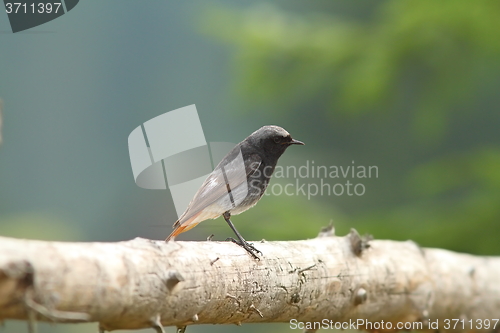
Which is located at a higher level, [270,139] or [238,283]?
[270,139]

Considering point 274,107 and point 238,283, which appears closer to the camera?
point 238,283

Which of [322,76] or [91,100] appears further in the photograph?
[91,100]

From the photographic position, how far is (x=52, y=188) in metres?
6.53

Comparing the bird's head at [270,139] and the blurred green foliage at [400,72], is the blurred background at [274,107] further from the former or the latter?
the bird's head at [270,139]

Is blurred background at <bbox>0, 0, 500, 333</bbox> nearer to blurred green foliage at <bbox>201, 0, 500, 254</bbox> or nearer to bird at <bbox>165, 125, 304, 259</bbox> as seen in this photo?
blurred green foliage at <bbox>201, 0, 500, 254</bbox>

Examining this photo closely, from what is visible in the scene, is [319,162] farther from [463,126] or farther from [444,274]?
[444,274]

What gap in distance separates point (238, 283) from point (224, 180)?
0.99m

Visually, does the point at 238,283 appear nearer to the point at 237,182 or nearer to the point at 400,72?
the point at 237,182

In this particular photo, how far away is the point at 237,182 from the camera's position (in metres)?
3.29

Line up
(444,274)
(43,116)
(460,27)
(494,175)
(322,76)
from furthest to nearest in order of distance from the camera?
1. (43,116)
2. (322,76)
3. (460,27)
4. (494,175)
5. (444,274)

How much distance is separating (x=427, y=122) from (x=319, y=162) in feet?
6.80

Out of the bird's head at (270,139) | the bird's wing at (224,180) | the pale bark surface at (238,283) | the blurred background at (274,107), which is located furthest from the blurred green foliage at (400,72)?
the bird's wing at (224,180)

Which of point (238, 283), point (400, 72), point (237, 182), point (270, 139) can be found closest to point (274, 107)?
point (400, 72)

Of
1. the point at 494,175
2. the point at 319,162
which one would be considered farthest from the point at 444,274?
the point at 319,162
